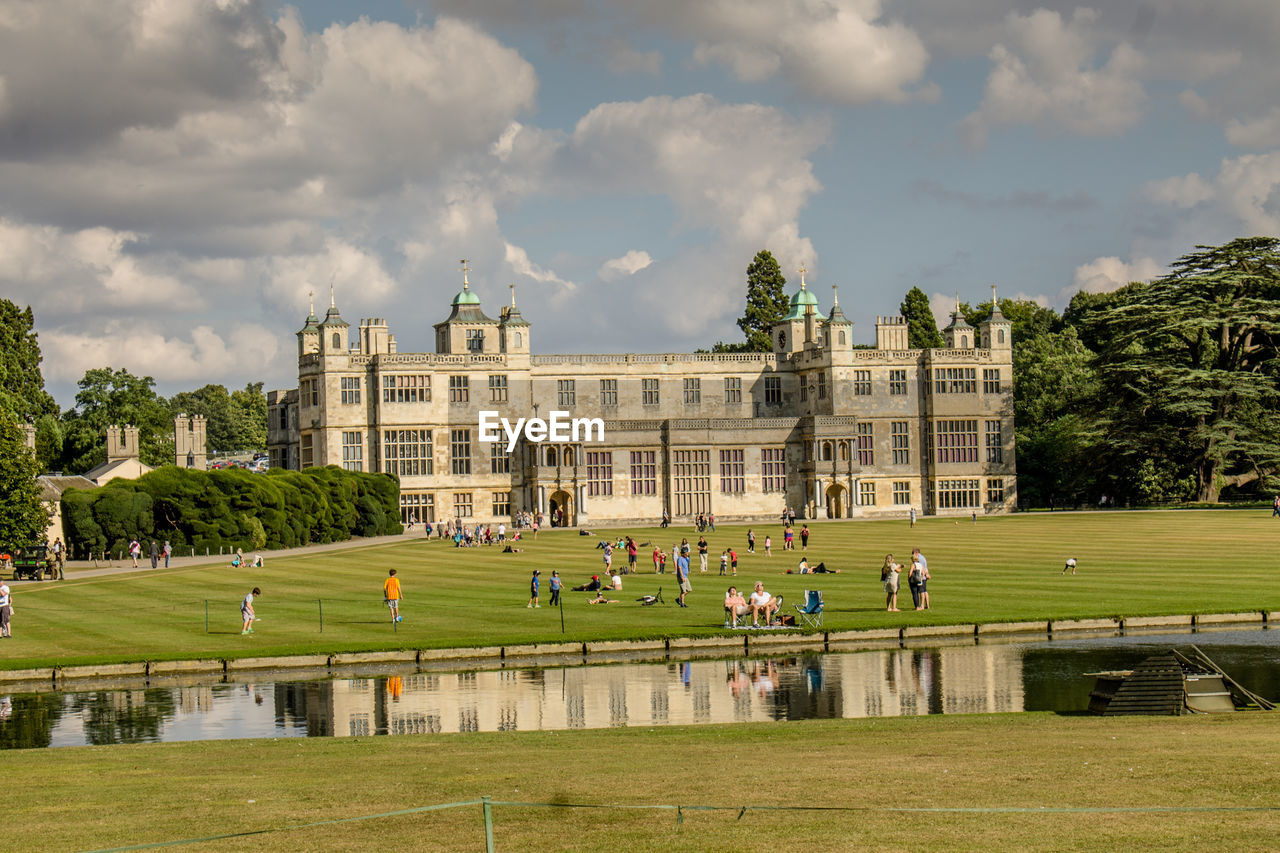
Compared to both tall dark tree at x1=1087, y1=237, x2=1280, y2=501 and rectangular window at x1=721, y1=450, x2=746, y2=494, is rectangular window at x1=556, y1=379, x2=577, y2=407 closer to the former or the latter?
rectangular window at x1=721, y1=450, x2=746, y2=494

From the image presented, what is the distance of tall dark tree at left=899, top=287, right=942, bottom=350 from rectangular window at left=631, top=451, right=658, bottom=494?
39.2 m

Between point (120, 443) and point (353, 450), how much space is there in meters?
17.5

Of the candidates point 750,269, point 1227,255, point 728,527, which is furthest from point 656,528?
point 750,269

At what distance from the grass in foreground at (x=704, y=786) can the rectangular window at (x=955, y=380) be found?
80938 mm

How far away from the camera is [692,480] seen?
96750 mm

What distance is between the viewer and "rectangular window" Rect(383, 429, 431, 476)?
93125 mm

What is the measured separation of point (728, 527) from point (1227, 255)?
3702 cm

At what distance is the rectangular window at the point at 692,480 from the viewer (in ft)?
317

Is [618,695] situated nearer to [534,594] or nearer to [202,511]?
[534,594]

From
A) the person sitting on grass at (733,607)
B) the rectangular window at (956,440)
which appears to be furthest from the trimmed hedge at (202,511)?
the rectangular window at (956,440)

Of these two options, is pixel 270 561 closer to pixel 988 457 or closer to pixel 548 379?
pixel 548 379

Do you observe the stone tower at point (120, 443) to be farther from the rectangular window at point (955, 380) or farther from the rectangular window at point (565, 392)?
the rectangular window at point (955, 380)

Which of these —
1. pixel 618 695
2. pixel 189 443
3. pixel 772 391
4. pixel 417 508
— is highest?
pixel 772 391

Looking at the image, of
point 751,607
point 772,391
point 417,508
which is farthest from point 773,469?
point 751,607
